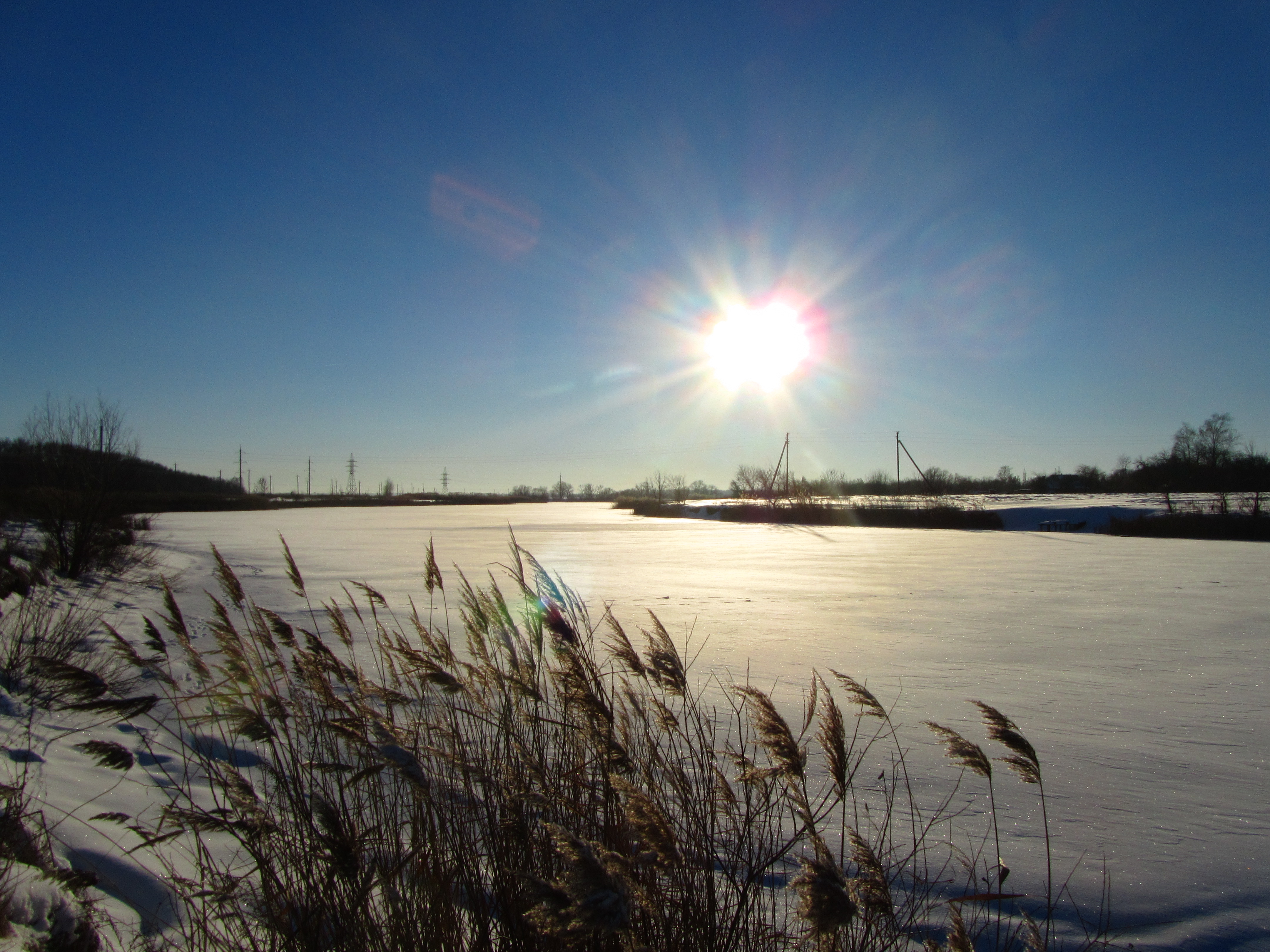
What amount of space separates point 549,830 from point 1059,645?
20.6ft

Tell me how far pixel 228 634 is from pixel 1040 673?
202 inches

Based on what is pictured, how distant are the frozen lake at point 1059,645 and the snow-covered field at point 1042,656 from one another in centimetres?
2

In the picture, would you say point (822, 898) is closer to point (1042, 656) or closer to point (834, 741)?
point (834, 741)

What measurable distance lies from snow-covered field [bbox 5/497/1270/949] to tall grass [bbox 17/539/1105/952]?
342mm

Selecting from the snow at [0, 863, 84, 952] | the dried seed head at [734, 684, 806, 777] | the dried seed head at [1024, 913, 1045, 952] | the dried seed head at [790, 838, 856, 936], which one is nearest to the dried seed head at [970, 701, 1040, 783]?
the dried seed head at [1024, 913, 1045, 952]

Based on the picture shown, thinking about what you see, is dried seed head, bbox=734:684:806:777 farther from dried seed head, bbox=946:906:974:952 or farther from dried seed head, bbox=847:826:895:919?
dried seed head, bbox=946:906:974:952

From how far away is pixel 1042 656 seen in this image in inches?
216

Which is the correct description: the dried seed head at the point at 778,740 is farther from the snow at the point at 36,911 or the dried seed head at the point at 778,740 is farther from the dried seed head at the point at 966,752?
the snow at the point at 36,911

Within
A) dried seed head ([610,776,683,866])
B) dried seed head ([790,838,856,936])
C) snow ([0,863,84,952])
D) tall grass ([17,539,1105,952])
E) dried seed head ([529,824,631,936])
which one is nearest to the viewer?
dried seed head ([529,824,631,936])

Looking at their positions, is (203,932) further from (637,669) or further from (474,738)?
(474,738)

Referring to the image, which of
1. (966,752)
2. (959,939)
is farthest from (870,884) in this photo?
(966,752)

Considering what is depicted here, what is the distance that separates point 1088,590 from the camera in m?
9.06

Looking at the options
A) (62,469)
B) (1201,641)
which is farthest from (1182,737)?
(62,469)

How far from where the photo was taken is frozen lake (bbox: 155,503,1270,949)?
2.44 m
